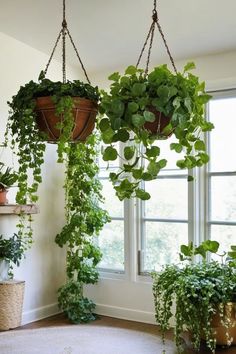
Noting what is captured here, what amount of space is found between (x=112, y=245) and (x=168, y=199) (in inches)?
30.5

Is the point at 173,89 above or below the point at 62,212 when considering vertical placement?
above

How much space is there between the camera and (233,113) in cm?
369

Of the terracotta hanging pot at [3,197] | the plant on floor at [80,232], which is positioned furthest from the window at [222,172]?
the terracotta hanging pot at [3,197]

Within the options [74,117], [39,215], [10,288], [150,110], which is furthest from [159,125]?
[39,215]

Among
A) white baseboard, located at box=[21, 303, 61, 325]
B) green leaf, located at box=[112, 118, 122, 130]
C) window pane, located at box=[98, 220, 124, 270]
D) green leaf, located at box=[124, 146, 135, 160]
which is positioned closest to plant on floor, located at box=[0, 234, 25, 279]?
white baseboard, located at box=[21, 303, 61, 325]

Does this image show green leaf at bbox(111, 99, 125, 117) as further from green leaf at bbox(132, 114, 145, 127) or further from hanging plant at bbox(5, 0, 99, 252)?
hanging plant at bbox(5, 0, 99, 252)

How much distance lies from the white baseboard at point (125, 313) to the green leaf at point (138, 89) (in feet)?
8.75

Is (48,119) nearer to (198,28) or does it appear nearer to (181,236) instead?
(198,28)

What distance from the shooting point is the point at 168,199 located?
156 inches

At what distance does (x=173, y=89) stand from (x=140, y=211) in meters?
2.42

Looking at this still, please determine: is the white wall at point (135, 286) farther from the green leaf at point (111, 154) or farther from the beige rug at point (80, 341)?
the green leaf at point (111, 154)

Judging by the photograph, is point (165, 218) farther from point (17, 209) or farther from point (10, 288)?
point (10, 288)

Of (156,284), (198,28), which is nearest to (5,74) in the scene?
(198,28)

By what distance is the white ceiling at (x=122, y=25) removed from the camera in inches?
120
